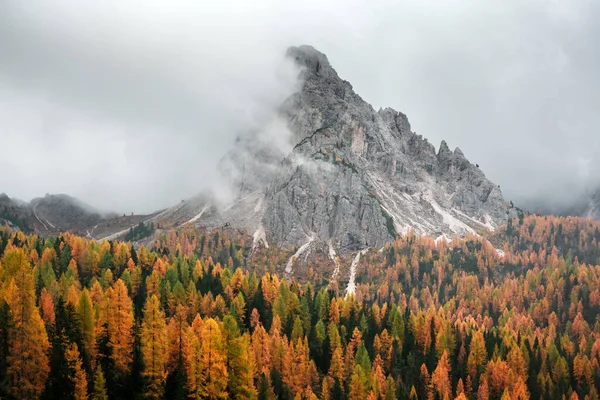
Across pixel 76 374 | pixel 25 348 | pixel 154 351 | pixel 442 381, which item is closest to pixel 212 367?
pixel 154 351

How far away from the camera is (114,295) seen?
83.0 metres

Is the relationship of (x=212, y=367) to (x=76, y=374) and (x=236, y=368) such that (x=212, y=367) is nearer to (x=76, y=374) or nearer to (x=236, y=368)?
(x=236, y=368)

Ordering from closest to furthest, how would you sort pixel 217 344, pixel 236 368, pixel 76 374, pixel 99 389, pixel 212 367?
pixel 99 389
pixel 76 374
pixel 212 367
pixel 217 344
pixel 236 368

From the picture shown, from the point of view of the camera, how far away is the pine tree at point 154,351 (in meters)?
72.3

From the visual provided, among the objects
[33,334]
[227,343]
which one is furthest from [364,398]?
[33,334]

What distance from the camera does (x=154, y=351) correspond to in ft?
245

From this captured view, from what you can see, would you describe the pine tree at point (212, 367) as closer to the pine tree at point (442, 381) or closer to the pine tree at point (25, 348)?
the pine tree at point (25, 348)

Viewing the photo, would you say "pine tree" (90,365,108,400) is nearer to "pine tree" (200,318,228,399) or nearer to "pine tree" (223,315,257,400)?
"pine tree" (200,318,228,399)

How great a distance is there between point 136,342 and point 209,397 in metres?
17.9

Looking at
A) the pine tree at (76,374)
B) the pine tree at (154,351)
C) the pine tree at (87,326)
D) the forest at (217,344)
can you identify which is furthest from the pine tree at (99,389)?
the pine tree at (87,326)

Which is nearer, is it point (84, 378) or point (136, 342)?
point (84, 378)

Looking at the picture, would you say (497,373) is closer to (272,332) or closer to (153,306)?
(272,332)

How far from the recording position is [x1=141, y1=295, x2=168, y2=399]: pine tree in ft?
237

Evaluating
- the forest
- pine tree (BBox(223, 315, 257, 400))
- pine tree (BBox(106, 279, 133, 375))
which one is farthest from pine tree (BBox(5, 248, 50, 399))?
pine tree (BBox(223, 315, 257, 400))
